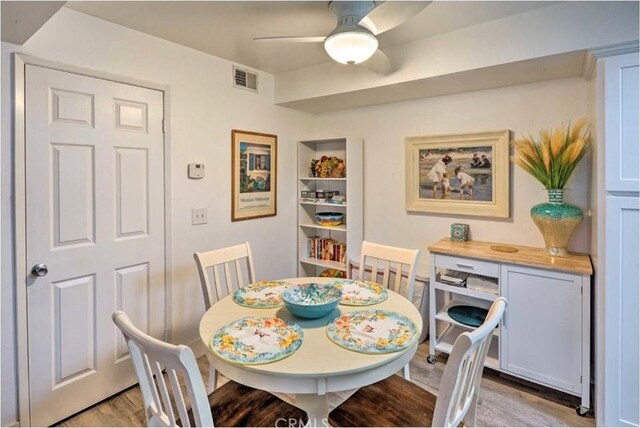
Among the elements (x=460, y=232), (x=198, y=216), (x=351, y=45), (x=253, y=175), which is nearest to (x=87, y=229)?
(x=198, y=216)

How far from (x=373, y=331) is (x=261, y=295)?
2.22 ft

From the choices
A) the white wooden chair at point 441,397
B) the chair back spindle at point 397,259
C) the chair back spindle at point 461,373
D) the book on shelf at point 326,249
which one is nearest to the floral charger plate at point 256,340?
the white wooden chair at point 441,397

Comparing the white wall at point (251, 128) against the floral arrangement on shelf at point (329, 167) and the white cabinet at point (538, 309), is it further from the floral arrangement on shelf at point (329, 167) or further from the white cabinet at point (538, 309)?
the white cabinet at point (538, 309)

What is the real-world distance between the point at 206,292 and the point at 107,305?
0.71m

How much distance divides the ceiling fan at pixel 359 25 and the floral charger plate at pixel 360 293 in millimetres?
1241

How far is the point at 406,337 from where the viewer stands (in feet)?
4.52

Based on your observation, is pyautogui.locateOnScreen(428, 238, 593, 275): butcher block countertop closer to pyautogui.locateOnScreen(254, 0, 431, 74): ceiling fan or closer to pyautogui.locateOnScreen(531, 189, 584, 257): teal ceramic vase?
pyautogui.locateOnScreen(531, 189, 584, 257): teal ceramic vase

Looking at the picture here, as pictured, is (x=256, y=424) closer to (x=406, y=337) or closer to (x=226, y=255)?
(x=406, y=337)

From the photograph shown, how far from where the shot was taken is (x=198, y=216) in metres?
2.65

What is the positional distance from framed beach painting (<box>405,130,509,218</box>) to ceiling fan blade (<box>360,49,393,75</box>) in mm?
791

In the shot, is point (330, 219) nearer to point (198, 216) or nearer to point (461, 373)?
point (198, 216)

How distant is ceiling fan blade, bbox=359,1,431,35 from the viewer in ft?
5.05

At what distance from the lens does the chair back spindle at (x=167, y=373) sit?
941 mm

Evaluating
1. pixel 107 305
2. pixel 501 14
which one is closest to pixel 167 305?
pixel 107 305
